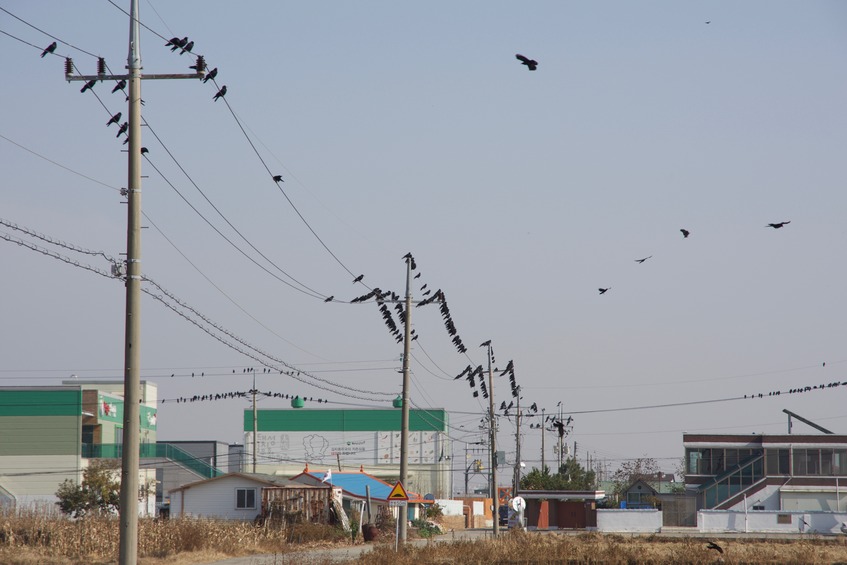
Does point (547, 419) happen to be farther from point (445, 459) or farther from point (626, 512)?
point (626, 512)

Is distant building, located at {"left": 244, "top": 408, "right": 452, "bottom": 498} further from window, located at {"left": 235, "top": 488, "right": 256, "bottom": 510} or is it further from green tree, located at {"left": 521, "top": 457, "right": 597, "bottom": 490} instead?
window, located at {"left": 235, "top": 488, "right": 256, "bottom": 510}

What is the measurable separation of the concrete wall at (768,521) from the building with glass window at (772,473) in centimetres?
1329

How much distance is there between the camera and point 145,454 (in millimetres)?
78688

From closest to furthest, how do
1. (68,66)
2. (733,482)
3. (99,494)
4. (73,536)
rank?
(68,66)
(73,536)
(99,494)
(733,482)

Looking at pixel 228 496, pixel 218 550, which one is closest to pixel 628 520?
pixel 228 496

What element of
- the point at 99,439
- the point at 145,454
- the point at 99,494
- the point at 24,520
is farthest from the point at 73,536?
the point at 145,454

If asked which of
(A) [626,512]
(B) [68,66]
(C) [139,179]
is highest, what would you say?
A: (B) [68,66]

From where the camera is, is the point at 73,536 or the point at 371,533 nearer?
the point at 73,536

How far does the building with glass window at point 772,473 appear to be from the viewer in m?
81.8

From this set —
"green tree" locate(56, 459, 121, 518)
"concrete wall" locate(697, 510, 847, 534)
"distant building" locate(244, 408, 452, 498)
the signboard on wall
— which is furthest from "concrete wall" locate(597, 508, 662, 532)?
the signboard on wall

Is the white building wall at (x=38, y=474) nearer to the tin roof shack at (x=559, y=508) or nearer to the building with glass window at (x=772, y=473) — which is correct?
the tin roof shack at (x=559, y=508)

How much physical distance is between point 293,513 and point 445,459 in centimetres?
6673

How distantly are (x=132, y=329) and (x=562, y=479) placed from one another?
8833cm

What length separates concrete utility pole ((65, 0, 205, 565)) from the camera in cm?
1686
